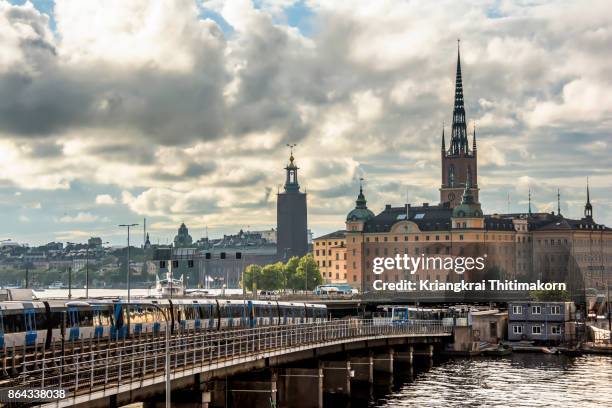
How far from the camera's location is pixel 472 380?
128 meters

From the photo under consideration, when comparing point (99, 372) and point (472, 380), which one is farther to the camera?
point (472, 380)

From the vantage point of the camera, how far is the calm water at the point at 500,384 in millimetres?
108375


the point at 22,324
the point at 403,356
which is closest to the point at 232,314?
the point at 22,324

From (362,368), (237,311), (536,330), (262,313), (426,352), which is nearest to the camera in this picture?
(237,311)

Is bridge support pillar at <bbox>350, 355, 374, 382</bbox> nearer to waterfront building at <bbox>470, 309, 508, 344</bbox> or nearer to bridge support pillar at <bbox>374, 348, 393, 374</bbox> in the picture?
bridge support pillar at <bbox>374, 348, 393, 374</bbox>

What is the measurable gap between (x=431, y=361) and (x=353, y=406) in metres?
50.9

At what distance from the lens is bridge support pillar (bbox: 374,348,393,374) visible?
135 metres

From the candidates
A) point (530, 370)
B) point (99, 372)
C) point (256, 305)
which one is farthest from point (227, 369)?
point (530, 370)

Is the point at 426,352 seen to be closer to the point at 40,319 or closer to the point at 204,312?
the point at 204,312

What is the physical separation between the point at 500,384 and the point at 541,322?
5838 cm

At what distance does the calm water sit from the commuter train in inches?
553

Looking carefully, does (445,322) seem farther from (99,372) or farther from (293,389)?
(99,372)

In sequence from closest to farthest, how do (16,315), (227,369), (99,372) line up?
(99,372) → (16,315) → (227,369)

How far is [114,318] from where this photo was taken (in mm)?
81625
